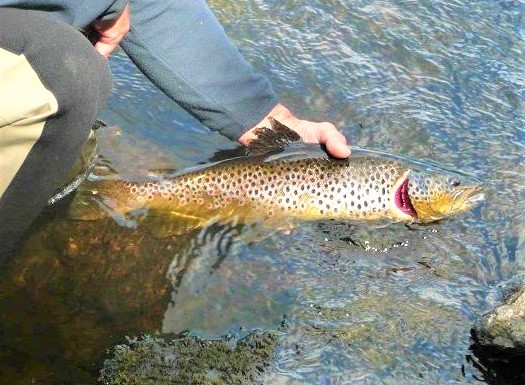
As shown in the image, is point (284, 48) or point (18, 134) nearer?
point (18, 134)

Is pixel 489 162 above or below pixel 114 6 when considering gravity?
below

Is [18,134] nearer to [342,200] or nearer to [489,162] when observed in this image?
[342,200]

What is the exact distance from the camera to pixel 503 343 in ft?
11.3

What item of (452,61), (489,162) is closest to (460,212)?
→ (489,162)

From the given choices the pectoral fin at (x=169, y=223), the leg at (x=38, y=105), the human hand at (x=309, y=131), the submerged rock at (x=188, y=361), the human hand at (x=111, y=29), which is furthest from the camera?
the human hand at (x=309, y=131)

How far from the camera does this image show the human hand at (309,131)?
4.52m

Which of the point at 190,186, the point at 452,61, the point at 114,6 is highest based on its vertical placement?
the point at 114,6

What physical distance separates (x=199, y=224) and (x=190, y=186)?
0.22 meters

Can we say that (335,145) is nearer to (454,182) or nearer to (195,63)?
(454,182)

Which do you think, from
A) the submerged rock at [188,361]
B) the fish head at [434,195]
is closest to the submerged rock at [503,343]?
the submerged rock at [188,361]

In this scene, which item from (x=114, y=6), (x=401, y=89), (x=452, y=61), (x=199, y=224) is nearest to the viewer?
(x=114, y=6)

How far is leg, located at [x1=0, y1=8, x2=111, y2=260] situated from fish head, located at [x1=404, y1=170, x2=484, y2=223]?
6.36ft

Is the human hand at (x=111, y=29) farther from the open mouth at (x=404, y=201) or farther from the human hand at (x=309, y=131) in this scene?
the open mouth at (x=404, y=201)

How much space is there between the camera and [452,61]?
6180mm
